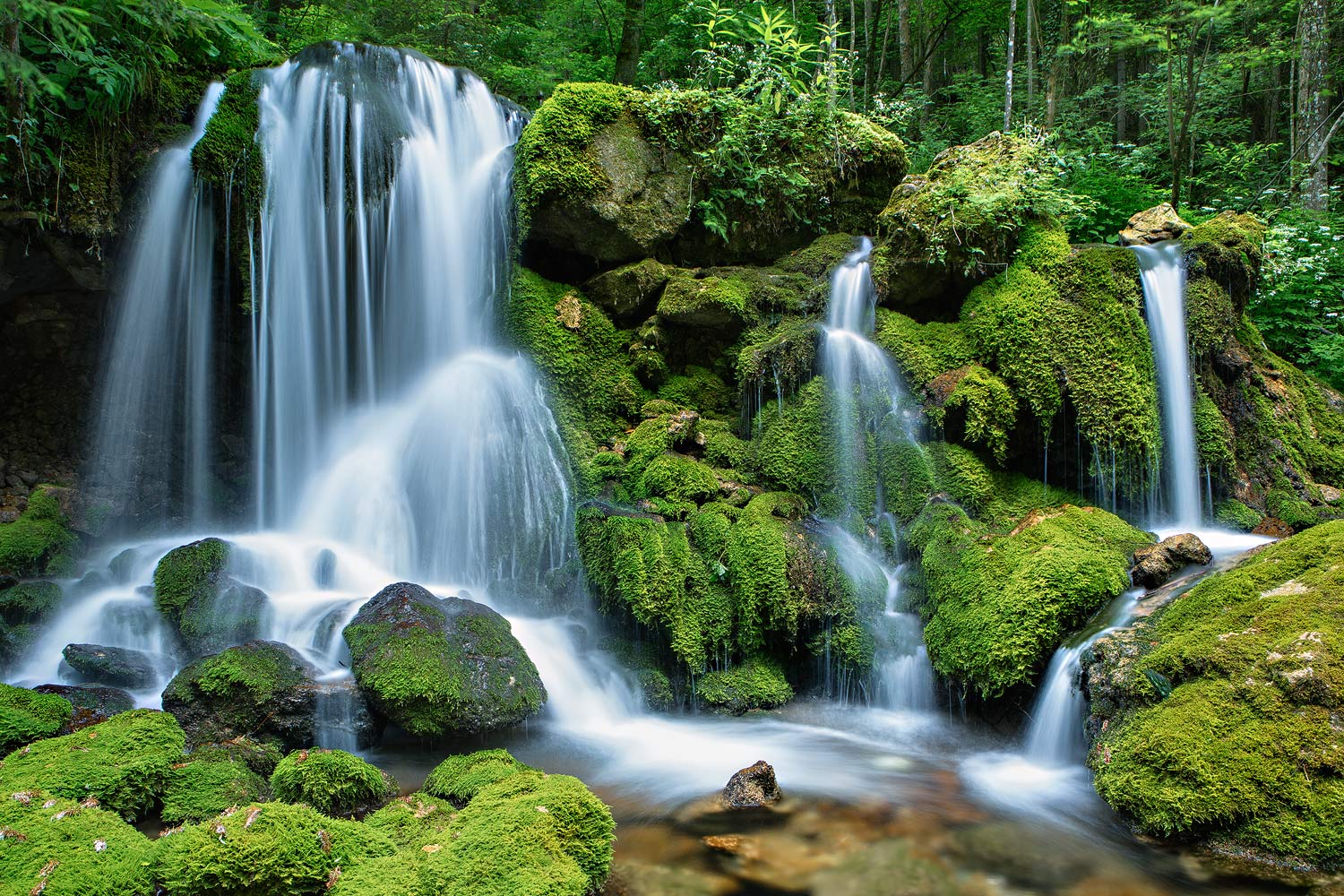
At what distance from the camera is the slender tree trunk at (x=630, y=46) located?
12766 mm

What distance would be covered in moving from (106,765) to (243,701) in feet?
3.88

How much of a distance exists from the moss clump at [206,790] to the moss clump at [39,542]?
15.7 ft

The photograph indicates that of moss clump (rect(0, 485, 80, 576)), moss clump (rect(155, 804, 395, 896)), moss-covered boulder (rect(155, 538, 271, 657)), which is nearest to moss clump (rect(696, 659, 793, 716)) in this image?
moss clump (rect(155, 804, 395, 896))

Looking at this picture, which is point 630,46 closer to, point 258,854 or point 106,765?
point 106,765

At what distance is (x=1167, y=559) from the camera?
5766mm

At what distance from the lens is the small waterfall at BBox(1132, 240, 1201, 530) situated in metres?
7.76

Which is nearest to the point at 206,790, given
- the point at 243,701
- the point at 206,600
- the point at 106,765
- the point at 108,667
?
the point at 106,765

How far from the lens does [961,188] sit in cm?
842

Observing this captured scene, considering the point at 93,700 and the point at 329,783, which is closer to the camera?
the point at 329,783

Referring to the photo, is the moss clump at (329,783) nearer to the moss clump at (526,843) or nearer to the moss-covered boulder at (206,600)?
the moss clump at (526,843)

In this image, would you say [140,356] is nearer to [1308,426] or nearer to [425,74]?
[425,74]

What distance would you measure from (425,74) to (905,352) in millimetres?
6779

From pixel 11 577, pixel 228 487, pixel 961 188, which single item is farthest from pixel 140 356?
pixel 961 188

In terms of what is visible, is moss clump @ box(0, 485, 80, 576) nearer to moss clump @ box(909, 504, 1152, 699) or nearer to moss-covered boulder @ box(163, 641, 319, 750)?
moss-covered boulder @ box(163, 641, 319, 750)
